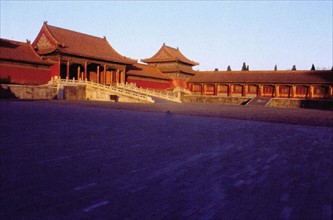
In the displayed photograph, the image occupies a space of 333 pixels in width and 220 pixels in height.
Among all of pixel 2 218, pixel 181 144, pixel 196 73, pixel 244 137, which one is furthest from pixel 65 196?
pixel 196 73

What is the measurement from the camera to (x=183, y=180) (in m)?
3.94

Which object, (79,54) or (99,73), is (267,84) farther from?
(79,54)

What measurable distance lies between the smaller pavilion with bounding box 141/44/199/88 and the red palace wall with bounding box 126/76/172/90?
1.29m

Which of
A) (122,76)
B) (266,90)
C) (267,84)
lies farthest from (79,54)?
(266,90)

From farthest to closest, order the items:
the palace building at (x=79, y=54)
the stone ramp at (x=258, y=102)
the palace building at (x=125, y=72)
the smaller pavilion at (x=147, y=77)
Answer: the smaller pavilion at (x=147, y=77), the stone ramp at (x=258, y=102), the palace building at (x=79, y=54), the palace building at (x=125, y=72)

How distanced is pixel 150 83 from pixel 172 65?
655cm

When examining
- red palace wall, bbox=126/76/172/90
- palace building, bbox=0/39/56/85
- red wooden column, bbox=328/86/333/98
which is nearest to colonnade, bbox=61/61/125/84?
red palace wall, bbox=126/76/172/90

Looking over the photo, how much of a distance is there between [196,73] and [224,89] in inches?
239

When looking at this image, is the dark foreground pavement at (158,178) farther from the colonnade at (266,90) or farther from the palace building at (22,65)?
the colonnade at (266,90)

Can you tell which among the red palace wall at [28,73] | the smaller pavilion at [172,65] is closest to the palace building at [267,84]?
the smaller pavilion at [172,65]

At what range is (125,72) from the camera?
36.2 m

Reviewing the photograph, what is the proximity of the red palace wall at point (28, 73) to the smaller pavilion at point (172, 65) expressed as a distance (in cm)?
1925

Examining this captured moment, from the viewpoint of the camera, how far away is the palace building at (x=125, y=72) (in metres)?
27.1

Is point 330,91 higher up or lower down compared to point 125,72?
lower down
